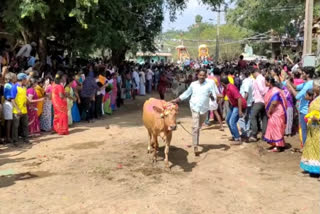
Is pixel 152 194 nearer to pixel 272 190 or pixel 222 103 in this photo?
pixel 272 190

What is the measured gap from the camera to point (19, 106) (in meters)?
9.69

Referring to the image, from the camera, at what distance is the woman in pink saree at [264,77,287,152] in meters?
9.23

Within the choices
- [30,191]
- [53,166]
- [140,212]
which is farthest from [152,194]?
[53,166]

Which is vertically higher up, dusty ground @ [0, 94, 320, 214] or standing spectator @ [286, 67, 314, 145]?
standing spectator @ [286, 67, 314, 145]

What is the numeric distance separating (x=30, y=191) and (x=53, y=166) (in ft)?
4.88

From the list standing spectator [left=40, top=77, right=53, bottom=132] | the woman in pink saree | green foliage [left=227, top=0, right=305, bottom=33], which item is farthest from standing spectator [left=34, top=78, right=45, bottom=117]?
green foliage [left=227, top=0, right=305, bottom=33]

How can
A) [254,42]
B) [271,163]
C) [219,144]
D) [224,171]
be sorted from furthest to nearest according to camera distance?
[254,42] → [219,144] → [271,163] → [224,171]

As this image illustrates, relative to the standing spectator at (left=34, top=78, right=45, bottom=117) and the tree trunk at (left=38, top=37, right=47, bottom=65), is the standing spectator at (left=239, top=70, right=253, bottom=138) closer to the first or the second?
the standing spectator at (left=34, top=78, right=45, bottom=117)

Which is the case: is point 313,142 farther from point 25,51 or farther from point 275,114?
point 25,51

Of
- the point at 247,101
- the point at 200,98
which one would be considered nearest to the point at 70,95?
the point at 200,98

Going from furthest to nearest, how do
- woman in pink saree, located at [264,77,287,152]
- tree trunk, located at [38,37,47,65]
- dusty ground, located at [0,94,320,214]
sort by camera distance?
1. tree trunk, located at [38,37,47,65]
2. woman in pink saree, located at [264,77,287,152]
3. dusty ground, located at [0,94,320,214]

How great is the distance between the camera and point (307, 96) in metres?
7.95

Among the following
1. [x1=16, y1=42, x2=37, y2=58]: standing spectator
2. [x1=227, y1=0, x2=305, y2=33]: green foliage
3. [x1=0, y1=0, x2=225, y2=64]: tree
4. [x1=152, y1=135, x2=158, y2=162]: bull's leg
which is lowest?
[x1=152, y1=135, x2=158, y2=162]: bull's leg

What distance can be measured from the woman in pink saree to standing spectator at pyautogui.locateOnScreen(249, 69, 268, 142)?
1.81 feet
